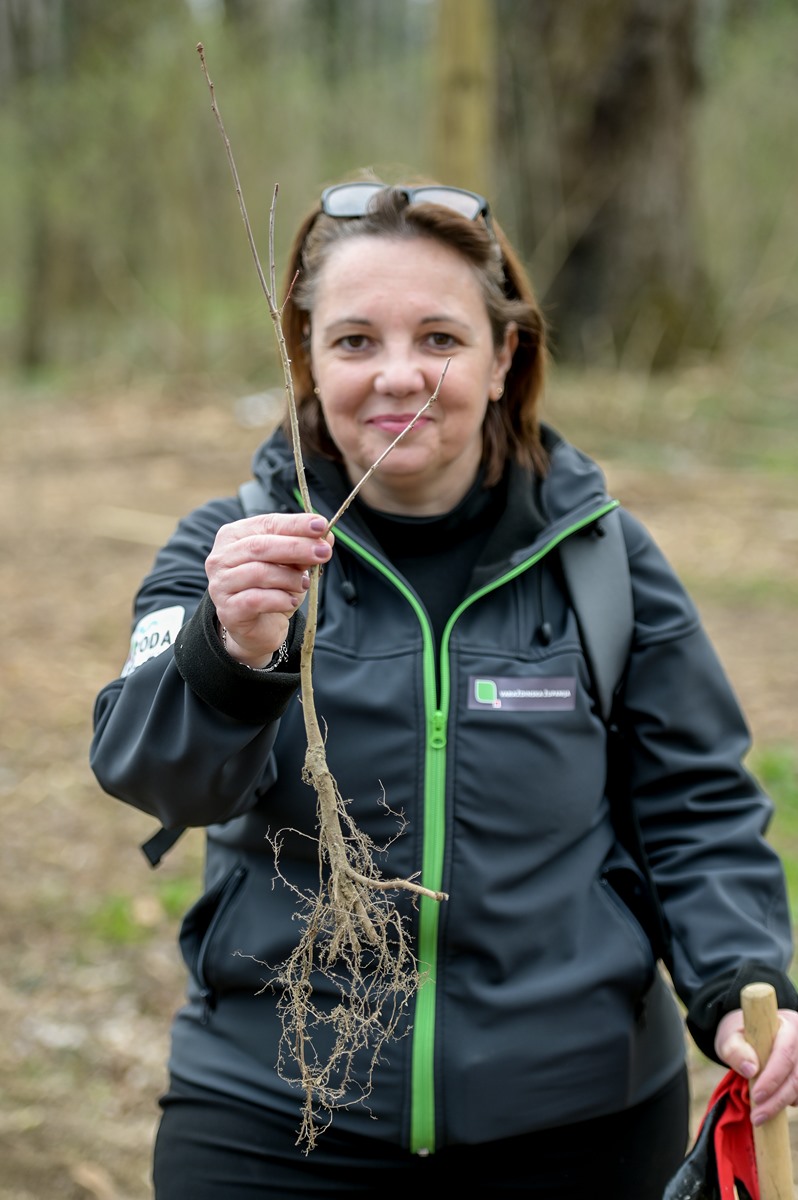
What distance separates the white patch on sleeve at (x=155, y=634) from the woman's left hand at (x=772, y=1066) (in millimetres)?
960

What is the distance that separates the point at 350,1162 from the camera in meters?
1.82

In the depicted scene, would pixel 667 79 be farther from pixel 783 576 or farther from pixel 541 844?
pixel 541 844

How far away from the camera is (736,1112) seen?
168 centimetres

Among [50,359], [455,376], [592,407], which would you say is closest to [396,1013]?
[455,376]

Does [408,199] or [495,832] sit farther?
[408,199]

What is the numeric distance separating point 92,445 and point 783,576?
18.2 feet

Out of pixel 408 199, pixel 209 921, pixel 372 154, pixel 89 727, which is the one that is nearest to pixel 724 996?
pixel 209 921

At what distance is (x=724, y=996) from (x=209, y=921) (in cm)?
79

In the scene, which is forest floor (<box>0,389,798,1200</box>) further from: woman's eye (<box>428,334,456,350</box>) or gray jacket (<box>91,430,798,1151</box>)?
woman's eye (<box>428,334,456,350</box>)

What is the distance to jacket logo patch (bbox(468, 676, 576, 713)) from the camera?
188 centimetres

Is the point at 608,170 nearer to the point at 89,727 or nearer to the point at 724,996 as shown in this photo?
the point at 89,727

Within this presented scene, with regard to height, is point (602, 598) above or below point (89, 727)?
above

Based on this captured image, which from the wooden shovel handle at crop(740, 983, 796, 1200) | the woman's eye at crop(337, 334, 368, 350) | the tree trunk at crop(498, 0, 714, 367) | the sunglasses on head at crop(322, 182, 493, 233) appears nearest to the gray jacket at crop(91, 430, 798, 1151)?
the wooden shovel handle at crop(740, 983, 796, 1200)

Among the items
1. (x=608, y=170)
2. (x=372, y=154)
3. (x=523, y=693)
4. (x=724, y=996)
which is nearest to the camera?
(x=724, y=996)
